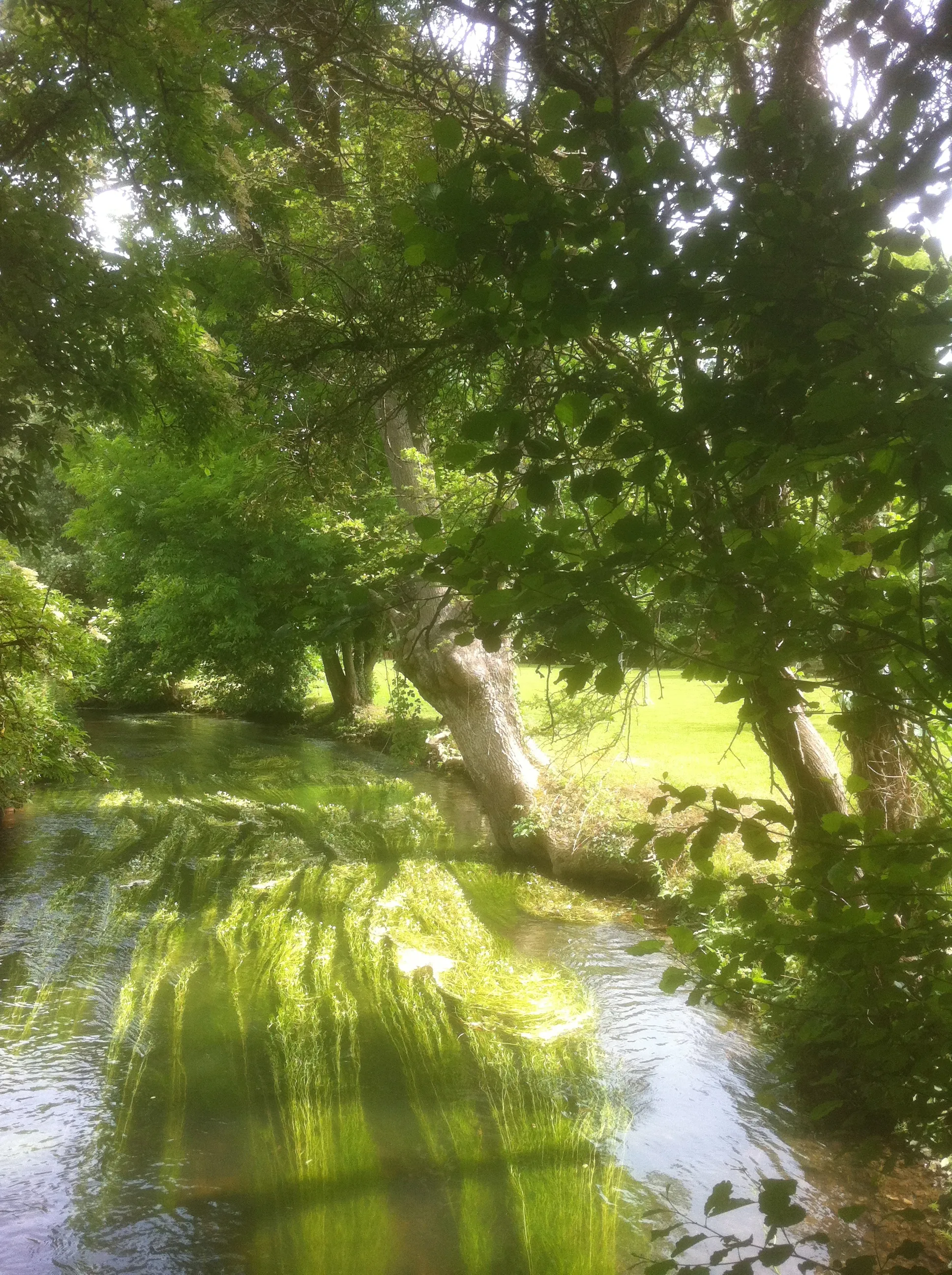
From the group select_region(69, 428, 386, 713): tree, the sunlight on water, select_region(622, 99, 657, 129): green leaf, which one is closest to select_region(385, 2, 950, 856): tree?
select_region(622, 99, 657, 129): green leaf

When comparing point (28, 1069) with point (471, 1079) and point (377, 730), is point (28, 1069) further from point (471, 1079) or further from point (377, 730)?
point (377, 730)

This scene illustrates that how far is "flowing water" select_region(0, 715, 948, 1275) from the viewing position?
3861 mm

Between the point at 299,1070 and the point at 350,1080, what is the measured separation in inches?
11.7

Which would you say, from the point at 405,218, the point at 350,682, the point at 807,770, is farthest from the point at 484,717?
the point at 350,682

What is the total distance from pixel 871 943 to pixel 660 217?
4.65 feet

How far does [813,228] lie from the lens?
165 cm

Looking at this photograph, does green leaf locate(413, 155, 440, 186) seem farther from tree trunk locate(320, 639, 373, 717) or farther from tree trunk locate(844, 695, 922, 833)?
tree trunk locate(320, 639, 373, 717)

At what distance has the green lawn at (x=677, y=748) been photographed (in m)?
8.76

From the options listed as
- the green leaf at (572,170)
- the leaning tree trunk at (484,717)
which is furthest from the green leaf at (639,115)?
the leaning tree trunk at (484,717)

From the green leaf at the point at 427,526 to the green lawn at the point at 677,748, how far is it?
481 cm

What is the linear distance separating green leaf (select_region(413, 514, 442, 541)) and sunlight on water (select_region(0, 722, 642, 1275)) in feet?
11.0

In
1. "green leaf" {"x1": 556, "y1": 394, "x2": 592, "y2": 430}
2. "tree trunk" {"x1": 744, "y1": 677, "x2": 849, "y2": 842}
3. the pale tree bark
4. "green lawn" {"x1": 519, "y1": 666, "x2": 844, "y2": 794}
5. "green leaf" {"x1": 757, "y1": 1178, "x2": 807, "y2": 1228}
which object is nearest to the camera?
"green leaf" {"x1": 757, "y1": 1178, "x2": 807, "y2": 1228}

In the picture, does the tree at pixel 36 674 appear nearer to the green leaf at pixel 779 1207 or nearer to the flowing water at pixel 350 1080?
the flowing water at pixel 350 1080

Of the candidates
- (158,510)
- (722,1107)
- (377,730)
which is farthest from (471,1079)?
(158,510)
